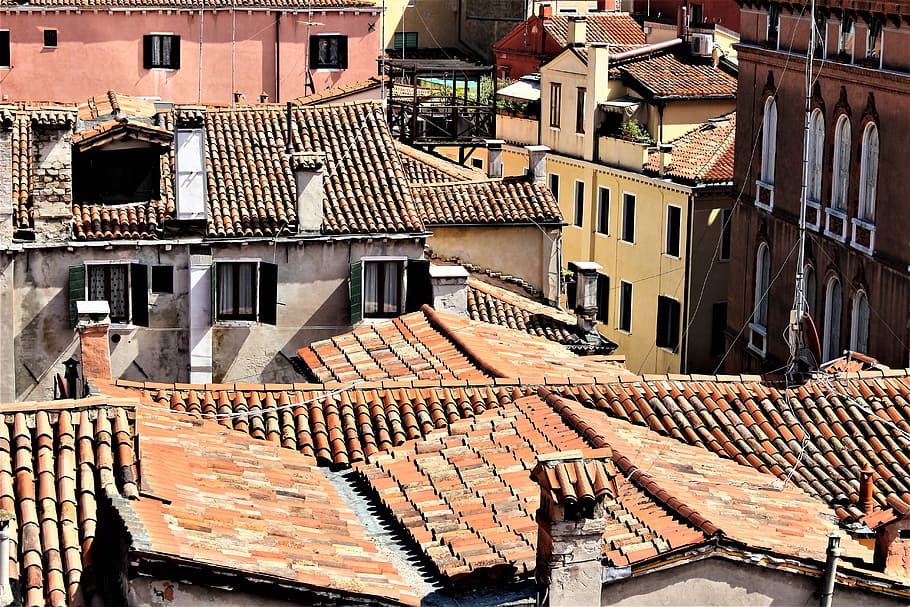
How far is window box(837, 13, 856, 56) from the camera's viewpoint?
33.1 metres

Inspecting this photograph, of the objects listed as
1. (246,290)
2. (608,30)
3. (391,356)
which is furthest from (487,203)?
(608,30)

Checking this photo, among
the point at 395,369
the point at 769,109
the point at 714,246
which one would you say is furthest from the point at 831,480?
the point at 714,246

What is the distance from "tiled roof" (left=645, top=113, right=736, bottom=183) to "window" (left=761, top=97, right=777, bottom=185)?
2.87m

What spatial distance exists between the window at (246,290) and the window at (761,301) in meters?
13.6

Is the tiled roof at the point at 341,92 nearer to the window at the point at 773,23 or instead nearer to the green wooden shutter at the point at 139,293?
the window at the point at 773,23

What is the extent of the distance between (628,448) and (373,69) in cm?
3528

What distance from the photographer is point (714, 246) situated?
42.0 metres

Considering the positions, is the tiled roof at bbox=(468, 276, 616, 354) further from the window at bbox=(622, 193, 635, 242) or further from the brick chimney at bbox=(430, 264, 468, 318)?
the window at bbox=(622, 193, 635, 242)

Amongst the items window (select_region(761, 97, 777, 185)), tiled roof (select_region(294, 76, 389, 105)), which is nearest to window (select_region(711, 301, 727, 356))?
window (select_region(761, 97, 777, 185))

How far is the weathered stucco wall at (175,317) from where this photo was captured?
85.3 ft

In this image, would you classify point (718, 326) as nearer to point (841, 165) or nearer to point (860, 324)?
point (841, 165)

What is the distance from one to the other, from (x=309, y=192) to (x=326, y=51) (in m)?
23.7

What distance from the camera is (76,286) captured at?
85.6 ft

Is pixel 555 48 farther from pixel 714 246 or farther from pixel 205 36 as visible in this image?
pixel 714 246
